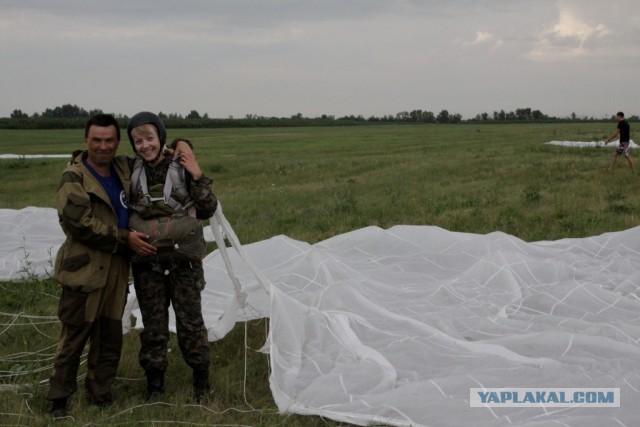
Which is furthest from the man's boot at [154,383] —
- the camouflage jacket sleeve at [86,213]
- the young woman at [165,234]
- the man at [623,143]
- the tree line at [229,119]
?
the tree line at [229,119]

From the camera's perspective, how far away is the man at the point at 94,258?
3953mm

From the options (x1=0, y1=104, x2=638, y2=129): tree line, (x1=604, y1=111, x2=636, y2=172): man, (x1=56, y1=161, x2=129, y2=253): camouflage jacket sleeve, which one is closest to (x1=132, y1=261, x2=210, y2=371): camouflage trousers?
(x1=56, y1=161, x2=129, y2=253): camouflage jacket sleeve

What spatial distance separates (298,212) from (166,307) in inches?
290

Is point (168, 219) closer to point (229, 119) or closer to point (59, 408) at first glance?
point (59, 408)

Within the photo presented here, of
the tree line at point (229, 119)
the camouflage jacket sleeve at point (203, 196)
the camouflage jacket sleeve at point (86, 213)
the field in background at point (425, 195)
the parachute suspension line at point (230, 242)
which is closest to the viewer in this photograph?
the camouflage jacket sleeve at point (86, 213)

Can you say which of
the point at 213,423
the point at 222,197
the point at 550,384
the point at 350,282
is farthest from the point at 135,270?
the point at 222,197

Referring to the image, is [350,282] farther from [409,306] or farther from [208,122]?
[208,122]

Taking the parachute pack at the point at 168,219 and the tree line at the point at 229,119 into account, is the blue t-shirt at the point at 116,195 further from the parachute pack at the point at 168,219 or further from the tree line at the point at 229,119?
the tree line at the point at 229,119

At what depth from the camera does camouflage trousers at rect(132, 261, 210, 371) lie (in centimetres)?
422

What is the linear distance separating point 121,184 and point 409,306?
2.71m

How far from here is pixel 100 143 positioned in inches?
159

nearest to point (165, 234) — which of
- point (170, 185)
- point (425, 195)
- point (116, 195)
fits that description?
point (170, 185)

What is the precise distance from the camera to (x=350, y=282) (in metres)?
5.95

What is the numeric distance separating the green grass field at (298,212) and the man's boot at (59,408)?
69 millimetres
